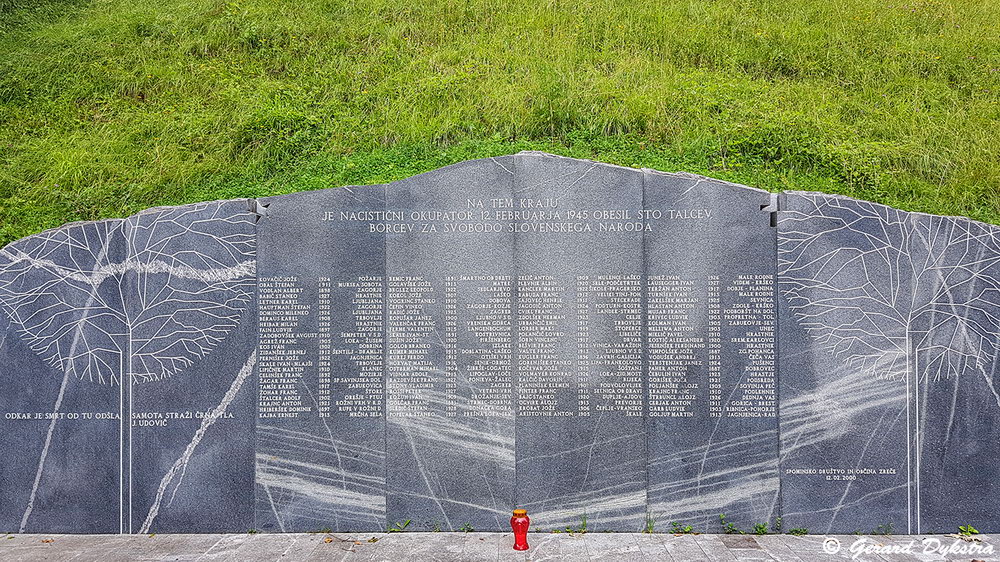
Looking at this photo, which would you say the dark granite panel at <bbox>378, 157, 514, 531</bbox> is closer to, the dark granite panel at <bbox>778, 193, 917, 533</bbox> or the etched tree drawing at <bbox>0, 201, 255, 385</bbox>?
the etched tree drawing at <bbox>0, 201, 255, 385</bbox>

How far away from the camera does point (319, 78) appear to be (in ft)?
34.9

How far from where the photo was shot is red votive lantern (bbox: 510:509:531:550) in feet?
18.2

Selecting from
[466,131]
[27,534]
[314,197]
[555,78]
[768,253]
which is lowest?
[27,534]

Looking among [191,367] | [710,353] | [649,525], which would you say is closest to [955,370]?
[710,353]

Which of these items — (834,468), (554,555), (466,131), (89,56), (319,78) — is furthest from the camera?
(89,56)

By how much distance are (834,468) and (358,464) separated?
186 inches

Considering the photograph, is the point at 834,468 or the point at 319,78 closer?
the point at 834,468

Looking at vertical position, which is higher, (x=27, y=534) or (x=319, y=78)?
(x=319, y=78)

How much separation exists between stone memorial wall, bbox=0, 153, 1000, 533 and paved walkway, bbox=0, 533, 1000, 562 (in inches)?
6.5

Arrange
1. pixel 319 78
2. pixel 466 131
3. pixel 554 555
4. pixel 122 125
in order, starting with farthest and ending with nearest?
pixel 319 78
pixel 122 125
pixel 466 131
pixel 554 555

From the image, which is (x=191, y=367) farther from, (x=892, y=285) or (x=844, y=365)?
(x=892, y=285)

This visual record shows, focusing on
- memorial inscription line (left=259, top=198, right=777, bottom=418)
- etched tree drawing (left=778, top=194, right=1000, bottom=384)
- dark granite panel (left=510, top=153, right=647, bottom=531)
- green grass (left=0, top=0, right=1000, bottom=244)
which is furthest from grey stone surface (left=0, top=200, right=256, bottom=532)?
etched tree drawing (left=778, top=194, right=1000, bottom=384)

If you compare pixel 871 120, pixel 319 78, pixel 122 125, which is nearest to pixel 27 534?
pixel 122 125

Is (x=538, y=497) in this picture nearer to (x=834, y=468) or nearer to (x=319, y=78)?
(x=834, y=468)
